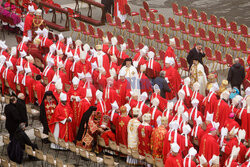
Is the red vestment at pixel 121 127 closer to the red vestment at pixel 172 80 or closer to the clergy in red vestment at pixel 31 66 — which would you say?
the red vestment at pixel 172 80

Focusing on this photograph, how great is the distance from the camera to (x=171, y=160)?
51.2 ft

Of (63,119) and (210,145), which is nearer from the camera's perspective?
(210,145)

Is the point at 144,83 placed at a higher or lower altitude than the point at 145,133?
higher

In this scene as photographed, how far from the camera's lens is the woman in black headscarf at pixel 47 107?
60.3 ft

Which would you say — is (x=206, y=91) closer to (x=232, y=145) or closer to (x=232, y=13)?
(x=232, y=145)

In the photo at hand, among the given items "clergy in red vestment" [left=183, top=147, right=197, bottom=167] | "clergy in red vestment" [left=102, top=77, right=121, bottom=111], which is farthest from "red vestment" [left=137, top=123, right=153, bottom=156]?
"clergy in red vestment" [left=102, top=77, right=121, bottom=111]

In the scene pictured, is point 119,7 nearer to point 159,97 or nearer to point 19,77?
point 19,77

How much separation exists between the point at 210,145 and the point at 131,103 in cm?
324

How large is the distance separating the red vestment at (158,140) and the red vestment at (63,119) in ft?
9.25

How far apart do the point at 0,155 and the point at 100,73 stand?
15.1 ft

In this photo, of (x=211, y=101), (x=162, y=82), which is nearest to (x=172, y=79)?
(x=162, y=82)

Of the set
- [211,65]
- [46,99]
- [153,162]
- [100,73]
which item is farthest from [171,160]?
[211,65]

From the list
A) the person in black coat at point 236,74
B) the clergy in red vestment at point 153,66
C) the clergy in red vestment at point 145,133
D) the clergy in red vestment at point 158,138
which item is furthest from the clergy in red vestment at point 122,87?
the person in black coat at point 236,74

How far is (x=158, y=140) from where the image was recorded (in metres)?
16.8
